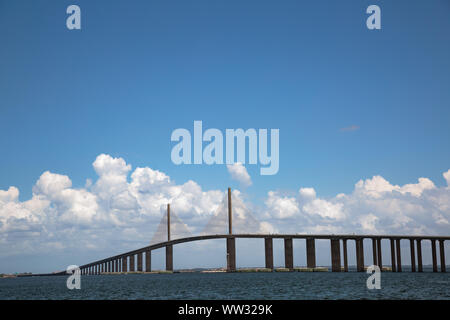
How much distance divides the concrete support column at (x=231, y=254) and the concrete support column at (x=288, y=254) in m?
18.5

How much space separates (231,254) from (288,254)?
20.6 m

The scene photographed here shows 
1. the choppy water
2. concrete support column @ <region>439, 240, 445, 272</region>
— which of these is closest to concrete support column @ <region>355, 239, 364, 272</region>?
concrete support column @ <region>439, 240, 445, 272</region>

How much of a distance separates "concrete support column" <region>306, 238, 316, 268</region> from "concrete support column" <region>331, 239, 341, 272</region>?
21.0 feet

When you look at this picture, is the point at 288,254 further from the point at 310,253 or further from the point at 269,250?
the point at 310,253

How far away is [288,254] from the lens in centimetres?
17800

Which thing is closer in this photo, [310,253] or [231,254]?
[310,253]

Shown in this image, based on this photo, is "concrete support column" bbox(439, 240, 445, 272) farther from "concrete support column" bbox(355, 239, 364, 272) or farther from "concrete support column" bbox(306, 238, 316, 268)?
"concrete support column" bbox(306, 238, 316, 268)

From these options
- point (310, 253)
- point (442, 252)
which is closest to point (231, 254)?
point (310, 253)

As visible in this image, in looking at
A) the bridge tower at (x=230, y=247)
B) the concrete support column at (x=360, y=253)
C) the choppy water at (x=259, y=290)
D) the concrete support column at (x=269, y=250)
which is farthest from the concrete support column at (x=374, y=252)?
the choppy water at (x=259, y=290)

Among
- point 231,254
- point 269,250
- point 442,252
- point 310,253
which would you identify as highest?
point 269,250
